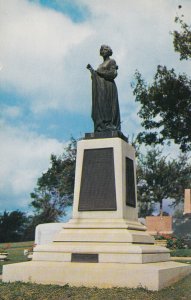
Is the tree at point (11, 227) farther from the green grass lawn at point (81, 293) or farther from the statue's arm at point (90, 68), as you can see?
the green grass lawn at point (81, 293)

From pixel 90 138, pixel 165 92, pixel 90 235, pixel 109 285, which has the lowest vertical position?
pixel 109 285

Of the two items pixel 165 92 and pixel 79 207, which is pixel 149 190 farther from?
pixel 79 207

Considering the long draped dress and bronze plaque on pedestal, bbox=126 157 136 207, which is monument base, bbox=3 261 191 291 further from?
the long draped dress

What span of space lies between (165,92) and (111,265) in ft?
58.5

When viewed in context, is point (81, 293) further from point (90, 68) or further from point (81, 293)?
point (90, 68)

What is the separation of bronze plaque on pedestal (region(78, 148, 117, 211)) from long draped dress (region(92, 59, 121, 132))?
0.91 meters

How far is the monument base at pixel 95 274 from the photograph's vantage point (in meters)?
10.1

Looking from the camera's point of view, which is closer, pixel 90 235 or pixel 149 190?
pixel 90 235

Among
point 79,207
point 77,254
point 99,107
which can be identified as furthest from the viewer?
point 99,107

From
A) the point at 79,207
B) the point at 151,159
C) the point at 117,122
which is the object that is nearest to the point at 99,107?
the point at 117,122

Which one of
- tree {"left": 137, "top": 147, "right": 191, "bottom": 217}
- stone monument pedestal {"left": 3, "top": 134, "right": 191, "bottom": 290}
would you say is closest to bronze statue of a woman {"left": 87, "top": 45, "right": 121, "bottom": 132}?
stone monument pedestal {"left": 3, "top": 134, "right": 191, "bottom": 290}

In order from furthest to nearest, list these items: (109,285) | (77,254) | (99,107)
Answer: (99,107) < (77,254) < (109,285)

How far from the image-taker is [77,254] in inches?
448

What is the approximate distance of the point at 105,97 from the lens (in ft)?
44.8
